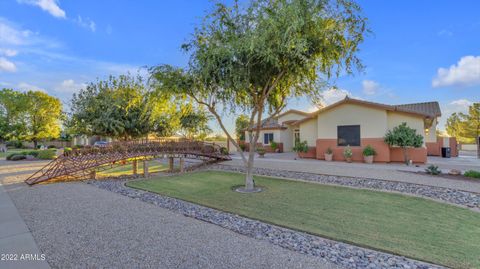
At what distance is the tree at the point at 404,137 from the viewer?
43.2ft

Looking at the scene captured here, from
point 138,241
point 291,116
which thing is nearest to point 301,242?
point 138,241

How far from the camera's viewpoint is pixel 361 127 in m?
15.2

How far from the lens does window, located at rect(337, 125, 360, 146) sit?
15.5m

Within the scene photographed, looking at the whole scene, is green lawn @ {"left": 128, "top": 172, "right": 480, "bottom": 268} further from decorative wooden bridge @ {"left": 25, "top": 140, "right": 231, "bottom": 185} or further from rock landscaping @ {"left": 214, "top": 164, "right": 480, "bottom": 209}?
decorative wooden bridge @ {"left": 25, "top": 140, "right": 231, "bottom": 185}

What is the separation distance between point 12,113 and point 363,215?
44224mm

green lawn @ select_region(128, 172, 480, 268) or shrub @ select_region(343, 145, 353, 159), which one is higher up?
shrub @ select_region(343, 145, 353, 159)

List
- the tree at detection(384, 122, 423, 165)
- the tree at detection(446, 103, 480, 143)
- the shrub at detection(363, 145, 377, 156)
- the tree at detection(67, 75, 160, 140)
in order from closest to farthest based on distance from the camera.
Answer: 1. the tree at detection(384, 122, 423, 165)
2. the shrub at detection(363, 145, 377, 156)
3. the tree at detection(67, 75, 160, 140)
4. the tree at detection(446, 103, 480, 143)

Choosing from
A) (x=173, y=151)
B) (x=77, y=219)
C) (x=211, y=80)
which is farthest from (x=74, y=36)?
(x=77, y=219)

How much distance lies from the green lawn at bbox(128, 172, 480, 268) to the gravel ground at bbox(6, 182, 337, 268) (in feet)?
4.59

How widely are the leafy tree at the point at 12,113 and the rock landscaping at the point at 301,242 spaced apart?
37779 millimetres

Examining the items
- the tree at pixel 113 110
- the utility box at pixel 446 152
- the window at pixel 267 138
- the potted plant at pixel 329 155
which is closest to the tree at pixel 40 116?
the tree at pixel 113 110

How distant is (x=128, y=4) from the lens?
10508 mm

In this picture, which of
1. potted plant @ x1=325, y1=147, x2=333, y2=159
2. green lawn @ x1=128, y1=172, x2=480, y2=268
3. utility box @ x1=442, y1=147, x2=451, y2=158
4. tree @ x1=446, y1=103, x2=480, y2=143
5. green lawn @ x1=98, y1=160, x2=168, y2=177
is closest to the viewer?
green lawn @ x1=128, y1=172, x2=480, y2=268

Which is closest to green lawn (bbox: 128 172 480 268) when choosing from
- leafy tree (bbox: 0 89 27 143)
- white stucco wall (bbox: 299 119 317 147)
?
white stucco wall (bbox: 299 119 317 147)
